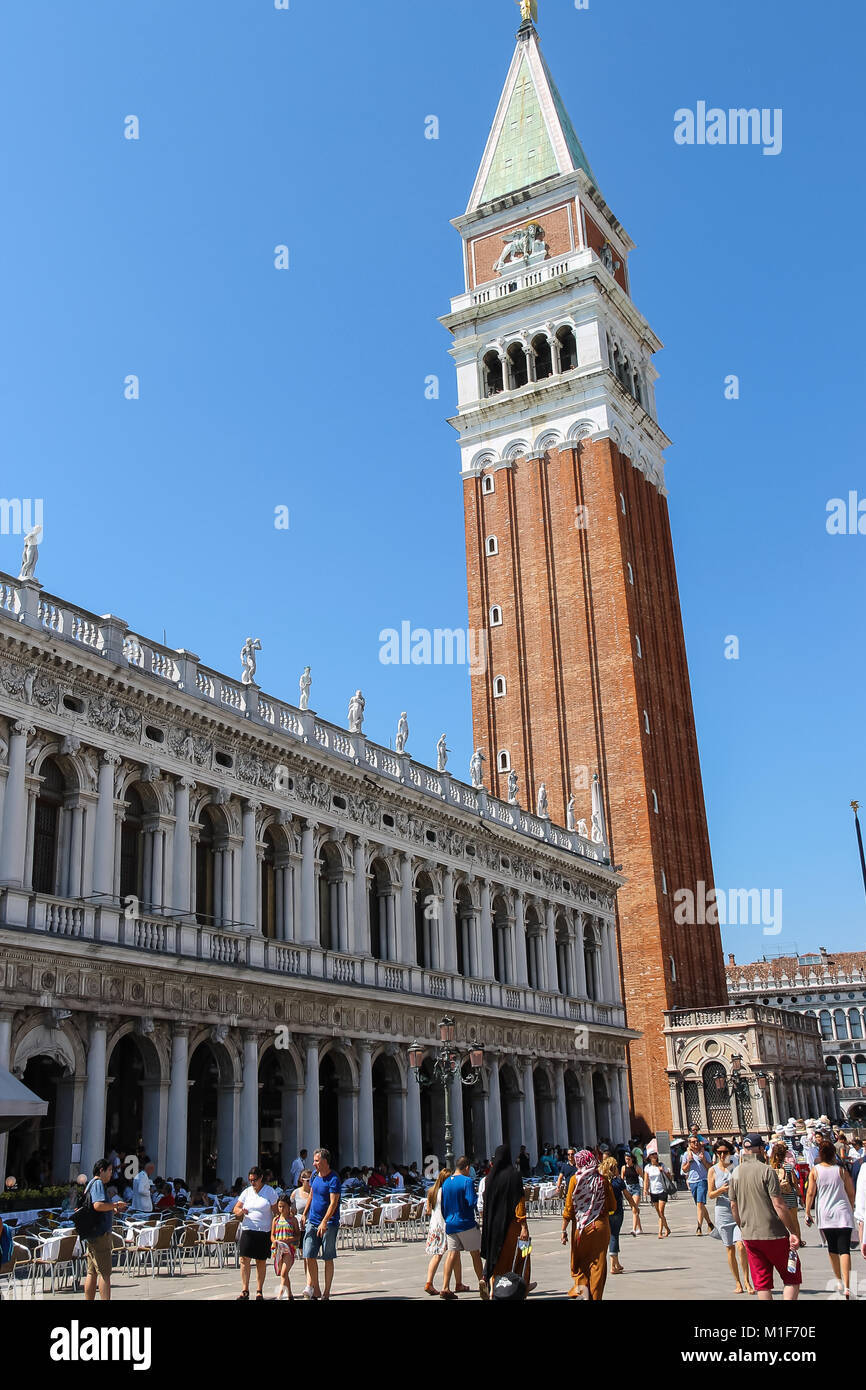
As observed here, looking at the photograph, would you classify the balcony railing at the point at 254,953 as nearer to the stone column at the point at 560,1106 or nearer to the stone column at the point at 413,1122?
the stone column at the point at 560,1106

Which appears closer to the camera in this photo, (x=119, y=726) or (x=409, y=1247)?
(x=409, y=1247)

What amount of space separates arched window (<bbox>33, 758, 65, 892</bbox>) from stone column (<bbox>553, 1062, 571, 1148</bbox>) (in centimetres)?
2179

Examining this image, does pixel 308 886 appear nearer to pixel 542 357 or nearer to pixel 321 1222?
pixel 321 1222

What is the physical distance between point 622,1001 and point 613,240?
37.2 metres

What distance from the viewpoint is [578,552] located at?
177 feet

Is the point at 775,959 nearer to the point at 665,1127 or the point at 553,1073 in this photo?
the point at 665,1127

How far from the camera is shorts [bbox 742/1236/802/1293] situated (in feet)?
33.1

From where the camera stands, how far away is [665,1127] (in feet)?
152

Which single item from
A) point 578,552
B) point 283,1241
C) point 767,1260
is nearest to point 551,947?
point 578,552

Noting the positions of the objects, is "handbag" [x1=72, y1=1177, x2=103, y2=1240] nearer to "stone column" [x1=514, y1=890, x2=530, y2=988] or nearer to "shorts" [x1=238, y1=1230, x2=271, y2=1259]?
"shorts" [x1=238, y1=1230, x2=271, y2=1259]

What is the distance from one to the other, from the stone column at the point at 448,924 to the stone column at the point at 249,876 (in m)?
8.51

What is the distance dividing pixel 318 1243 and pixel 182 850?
1310cm

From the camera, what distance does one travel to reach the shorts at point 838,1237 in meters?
11.5
